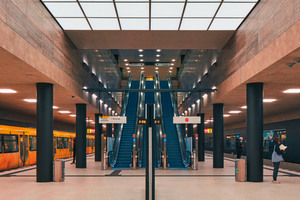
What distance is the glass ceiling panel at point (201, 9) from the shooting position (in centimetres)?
1173

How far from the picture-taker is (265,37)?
1061 centimetres

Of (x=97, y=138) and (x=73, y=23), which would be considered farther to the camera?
(x=97, y=138)

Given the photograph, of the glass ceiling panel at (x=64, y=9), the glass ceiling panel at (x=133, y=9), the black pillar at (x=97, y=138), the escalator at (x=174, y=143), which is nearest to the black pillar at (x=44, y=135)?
the glass ceiling panel at (x=64, y=9)

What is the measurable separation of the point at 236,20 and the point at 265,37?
2728 mm

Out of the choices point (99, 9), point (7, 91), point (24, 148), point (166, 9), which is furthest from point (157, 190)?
point (24, 148)

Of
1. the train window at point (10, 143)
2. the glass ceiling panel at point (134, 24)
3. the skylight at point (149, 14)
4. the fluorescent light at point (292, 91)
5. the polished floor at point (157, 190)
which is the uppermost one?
the skylight at point (149, 14)

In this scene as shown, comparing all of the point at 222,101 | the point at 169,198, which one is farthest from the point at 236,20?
the point at 169,198

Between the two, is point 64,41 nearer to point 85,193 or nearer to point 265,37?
point 85,193

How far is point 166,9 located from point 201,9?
1.25m

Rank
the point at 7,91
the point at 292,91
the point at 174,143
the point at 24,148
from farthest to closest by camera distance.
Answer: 1. the point at 174,143
2. the point at 24,148
3. the point at 7,91
4. the point at 292,91

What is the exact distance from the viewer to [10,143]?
1834 centimetres

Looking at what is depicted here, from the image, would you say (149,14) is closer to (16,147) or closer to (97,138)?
(16,147)

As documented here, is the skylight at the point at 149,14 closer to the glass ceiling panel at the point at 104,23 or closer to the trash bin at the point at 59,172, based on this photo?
the glass ceiling panel at the point at 104,23

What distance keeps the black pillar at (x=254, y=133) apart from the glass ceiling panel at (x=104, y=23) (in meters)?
5.70
